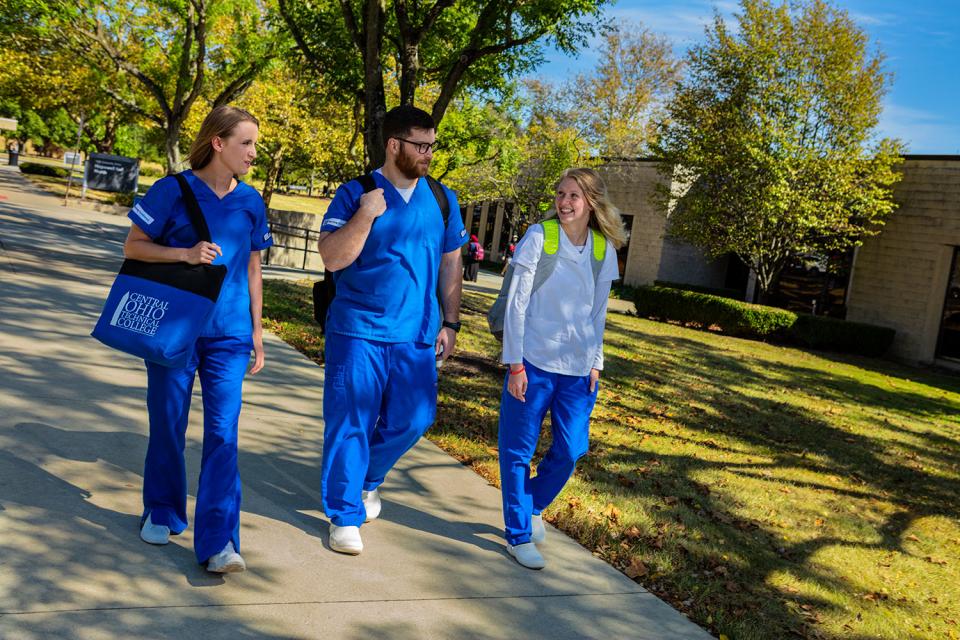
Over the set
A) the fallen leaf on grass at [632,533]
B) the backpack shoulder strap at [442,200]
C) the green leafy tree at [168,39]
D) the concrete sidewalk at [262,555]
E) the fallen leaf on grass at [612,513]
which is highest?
the green leafy tree at [168,39]

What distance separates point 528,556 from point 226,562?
1507 mm

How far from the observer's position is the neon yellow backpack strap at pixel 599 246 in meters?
4.45

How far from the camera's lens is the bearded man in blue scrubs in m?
4.03

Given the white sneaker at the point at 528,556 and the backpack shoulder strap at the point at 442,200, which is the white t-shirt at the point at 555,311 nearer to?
the backpack shoulder strap at the point at 442,200

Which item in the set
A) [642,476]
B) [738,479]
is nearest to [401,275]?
[642,476]

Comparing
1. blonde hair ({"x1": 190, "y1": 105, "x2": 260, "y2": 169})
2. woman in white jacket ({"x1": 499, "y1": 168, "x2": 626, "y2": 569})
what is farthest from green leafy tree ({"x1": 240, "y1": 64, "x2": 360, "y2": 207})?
blonde hair ({"x1": 190, "y1": 105, "x2": 260, "y2": 169})

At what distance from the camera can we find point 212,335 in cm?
357

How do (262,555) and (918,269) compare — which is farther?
(918,269)

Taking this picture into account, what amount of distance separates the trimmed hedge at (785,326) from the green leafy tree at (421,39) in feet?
29.0

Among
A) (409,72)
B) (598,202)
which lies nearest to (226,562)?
(598,202)

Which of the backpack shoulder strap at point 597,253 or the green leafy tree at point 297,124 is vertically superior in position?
the green leafy tree at point 297,124

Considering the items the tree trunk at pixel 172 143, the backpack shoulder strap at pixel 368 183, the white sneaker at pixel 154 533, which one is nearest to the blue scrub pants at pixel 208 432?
the white sneaker at pixel 154 533

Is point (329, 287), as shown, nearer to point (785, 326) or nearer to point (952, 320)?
point (785, 326)

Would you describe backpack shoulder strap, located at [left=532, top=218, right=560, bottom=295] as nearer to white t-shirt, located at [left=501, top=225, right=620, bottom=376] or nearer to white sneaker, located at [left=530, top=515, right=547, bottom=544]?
white t-shirt, located at [left=501, top=225, right=620, bottom=376]
